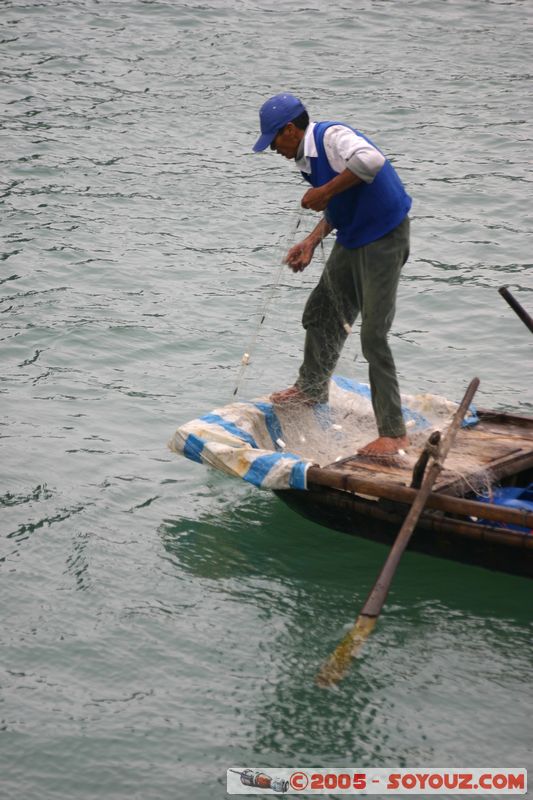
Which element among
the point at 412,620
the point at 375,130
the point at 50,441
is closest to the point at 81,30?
the point at 375,130

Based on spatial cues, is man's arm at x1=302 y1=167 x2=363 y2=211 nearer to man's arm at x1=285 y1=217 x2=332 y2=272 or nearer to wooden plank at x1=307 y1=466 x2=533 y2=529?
man's arm at x1=285 y1=217 x2=332 y2=272

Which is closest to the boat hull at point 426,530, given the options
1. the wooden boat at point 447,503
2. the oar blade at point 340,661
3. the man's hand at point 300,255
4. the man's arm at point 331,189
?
the wooden boat at point 447,503

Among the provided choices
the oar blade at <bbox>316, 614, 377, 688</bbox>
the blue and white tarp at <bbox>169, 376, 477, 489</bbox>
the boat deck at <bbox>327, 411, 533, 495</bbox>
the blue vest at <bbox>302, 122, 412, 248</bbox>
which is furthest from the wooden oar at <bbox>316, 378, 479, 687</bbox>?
the blue vest at <bbox>302, 122, 412, 248</bbox>

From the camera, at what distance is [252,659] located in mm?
5168

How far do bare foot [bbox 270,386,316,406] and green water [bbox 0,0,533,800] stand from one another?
406mm

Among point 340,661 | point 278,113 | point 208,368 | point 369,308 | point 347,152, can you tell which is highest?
point 278,113

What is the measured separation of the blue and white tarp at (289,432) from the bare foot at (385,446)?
297 millimetres

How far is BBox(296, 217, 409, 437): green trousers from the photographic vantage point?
18.6ft

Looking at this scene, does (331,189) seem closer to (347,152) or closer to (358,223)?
(347,152)

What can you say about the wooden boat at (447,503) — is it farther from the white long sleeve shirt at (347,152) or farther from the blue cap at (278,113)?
the blue cap at (278,113)

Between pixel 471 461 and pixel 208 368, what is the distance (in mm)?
3262

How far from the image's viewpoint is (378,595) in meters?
A: 4.64

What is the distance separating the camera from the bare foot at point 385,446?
5836 mm

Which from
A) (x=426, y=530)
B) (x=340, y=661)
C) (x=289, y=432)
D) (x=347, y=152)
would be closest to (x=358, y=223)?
(x=347, y=152)
